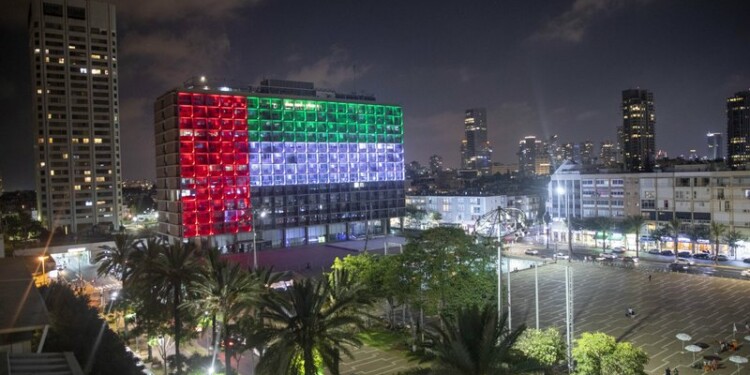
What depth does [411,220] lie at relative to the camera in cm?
14912

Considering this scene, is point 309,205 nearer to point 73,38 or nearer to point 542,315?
point 542,315

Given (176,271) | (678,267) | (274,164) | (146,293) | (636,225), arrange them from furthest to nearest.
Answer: (274,164) < (636,225) < (678,267) < (146,293) < (176,271)

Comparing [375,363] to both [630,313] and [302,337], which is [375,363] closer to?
[302,337]

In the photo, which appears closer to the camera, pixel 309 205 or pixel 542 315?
pixel 542 315

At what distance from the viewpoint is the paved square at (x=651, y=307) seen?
143 ft

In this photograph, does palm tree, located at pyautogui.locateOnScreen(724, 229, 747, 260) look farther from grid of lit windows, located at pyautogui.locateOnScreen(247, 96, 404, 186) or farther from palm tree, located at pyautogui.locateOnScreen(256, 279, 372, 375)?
palm tree, located at pyautogui.locateOnScreen(256, 279, 372, 375)

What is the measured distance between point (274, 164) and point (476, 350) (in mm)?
84777

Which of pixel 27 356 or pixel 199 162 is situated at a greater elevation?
→ pixel 199 162

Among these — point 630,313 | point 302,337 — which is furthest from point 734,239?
point 302,337

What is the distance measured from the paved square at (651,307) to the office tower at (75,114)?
400 feet

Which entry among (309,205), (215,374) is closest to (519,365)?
(215,374)

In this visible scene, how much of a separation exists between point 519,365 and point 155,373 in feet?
106

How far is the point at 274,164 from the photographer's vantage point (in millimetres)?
101250

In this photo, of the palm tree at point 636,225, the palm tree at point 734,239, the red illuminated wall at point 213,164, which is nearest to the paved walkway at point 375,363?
the red illuminated wall at point 213,164
